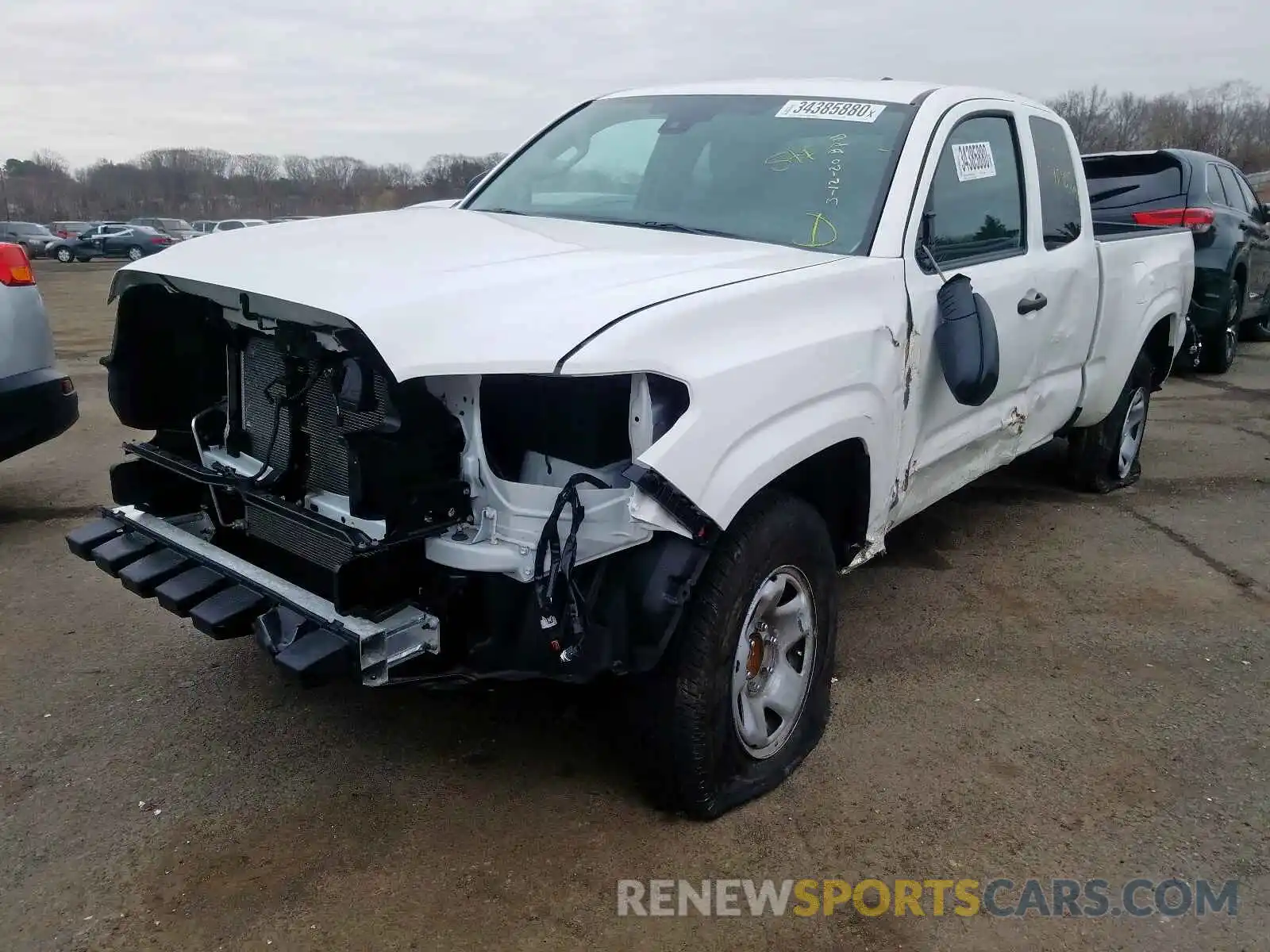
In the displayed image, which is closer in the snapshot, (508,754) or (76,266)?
(508,754)

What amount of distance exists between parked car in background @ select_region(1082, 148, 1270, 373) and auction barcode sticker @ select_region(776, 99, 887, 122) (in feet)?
19.5

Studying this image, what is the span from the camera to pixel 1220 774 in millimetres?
3156

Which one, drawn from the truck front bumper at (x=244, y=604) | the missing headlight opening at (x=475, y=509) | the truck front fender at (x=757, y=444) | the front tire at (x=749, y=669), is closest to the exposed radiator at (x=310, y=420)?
the missing headlight opening at (x=475, y=509)

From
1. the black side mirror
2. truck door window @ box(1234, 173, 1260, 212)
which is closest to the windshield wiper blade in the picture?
the black side mirror

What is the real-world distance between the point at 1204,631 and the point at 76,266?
3710 centimetres

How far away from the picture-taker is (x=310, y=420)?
2.84 meters

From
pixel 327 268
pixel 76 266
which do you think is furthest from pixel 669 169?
pixel 76 266

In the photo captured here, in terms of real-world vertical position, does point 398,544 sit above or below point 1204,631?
above

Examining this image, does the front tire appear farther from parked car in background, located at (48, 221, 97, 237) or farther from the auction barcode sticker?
parked car in background, located at (48, 221, 97, 237)

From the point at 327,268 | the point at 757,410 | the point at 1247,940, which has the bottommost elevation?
the point at 1247,940

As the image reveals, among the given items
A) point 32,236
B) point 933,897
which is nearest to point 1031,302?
point 933,897

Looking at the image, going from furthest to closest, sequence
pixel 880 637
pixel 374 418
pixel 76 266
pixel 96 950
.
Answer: pixel 76 266
pixel 880 637
pixel 374 418
pixel 96 950

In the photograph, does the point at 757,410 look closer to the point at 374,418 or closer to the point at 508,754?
the point at 374,418

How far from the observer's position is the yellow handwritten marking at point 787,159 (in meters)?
3.59
